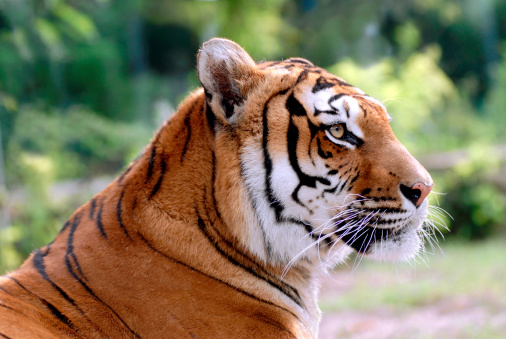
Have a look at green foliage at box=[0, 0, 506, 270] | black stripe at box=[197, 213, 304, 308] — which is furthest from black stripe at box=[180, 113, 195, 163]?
green foliage at box=[0, 0, 506, 270]

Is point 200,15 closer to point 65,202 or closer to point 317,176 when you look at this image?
point 65,202

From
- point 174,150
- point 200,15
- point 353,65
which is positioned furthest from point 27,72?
point 174,150

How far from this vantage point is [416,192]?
1702mm

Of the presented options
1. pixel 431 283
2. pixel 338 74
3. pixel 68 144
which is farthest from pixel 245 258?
pixel 338 74

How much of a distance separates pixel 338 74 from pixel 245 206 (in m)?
6.21

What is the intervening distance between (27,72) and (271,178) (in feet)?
20.3

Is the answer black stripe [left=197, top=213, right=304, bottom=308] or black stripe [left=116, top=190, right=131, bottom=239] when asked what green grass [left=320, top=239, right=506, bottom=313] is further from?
black stripe [left=116, top=190, right=131, bottom=239]

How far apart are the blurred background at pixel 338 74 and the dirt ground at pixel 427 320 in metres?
0.02

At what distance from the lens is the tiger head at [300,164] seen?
5.60 ft

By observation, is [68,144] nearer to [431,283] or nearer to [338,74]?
[338,74]

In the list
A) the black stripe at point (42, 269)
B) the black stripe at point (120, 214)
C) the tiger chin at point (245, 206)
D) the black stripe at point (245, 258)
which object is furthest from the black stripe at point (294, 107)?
the black stripe at point (42, 269)

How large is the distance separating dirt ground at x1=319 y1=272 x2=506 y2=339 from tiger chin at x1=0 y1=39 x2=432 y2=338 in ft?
6.09

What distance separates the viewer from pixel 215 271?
1685mm

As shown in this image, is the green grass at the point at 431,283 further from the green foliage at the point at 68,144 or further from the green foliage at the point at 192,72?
the green foliage at the point at 68,144
